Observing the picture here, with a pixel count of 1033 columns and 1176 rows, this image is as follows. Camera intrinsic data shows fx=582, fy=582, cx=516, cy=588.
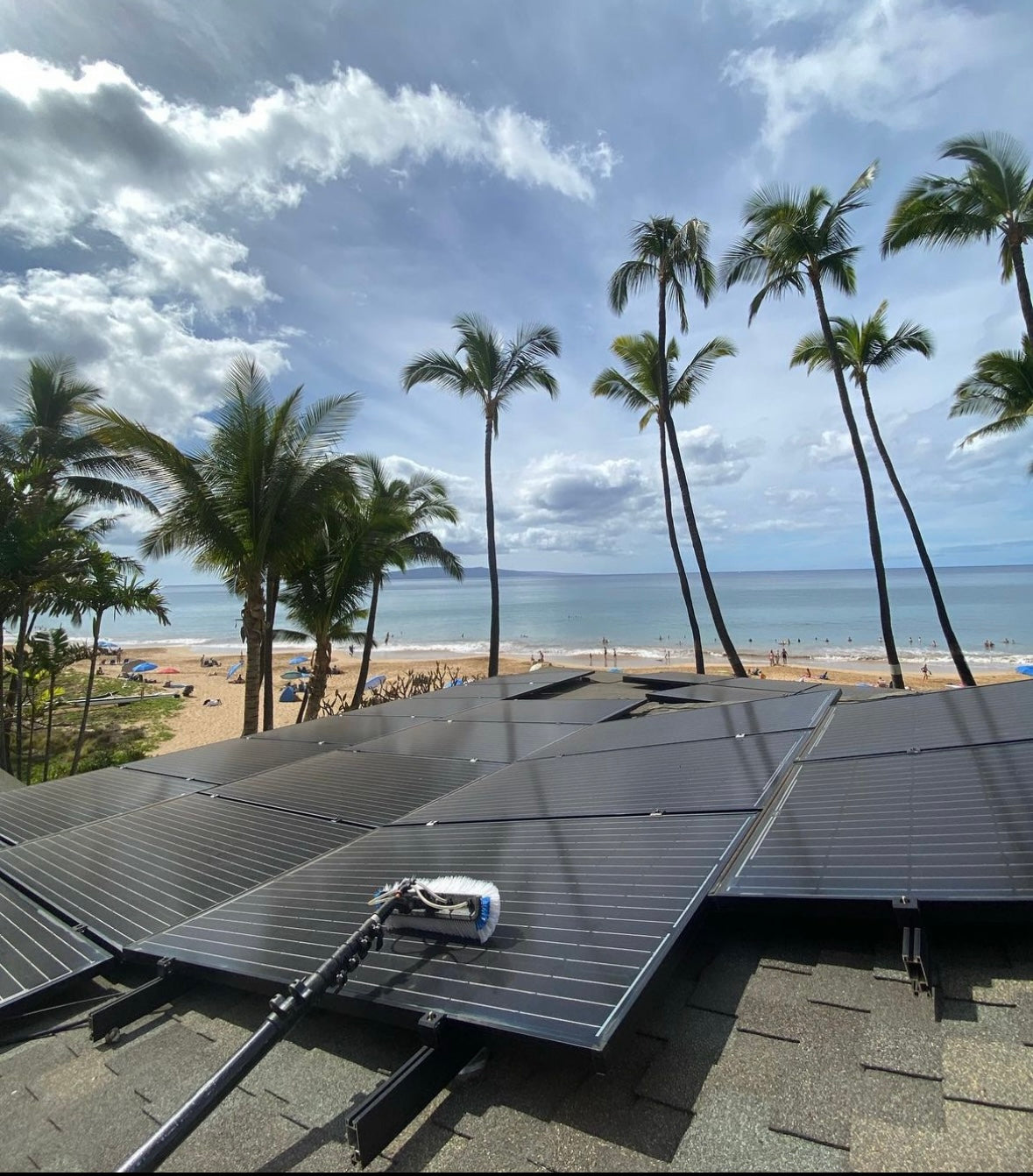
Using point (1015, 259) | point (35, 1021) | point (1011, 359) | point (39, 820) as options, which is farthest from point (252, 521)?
point (1011, 359)

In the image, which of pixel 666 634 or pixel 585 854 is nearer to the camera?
pixel 585 854

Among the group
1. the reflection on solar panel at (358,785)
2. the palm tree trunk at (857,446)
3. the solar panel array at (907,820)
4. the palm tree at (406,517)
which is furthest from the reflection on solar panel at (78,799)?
the palm tree trunk at (857,446)

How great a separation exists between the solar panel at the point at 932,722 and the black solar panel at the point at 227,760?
207 inches

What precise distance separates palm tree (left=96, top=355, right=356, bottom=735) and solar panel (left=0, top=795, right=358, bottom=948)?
8318 millimetres

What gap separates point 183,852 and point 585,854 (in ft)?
8.93

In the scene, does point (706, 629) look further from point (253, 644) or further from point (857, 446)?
point (253, 644)

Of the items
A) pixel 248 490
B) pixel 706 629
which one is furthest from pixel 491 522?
pixel 706 629

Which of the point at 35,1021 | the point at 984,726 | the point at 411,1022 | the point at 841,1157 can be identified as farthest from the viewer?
the point at 984,726

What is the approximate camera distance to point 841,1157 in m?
1.44

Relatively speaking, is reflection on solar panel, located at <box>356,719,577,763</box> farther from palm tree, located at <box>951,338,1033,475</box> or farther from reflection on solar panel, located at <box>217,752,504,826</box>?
palm tree, located at <box>951,338,1033,475</box>

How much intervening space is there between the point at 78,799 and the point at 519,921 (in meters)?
5.05

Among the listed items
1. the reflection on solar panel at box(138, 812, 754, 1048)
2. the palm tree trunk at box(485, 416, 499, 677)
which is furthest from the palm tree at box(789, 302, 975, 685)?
the reflection on solar panel at box(138, 812, 754, 1048)

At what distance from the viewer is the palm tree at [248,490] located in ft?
40.2

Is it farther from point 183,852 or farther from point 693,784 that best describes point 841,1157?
point 183,852
